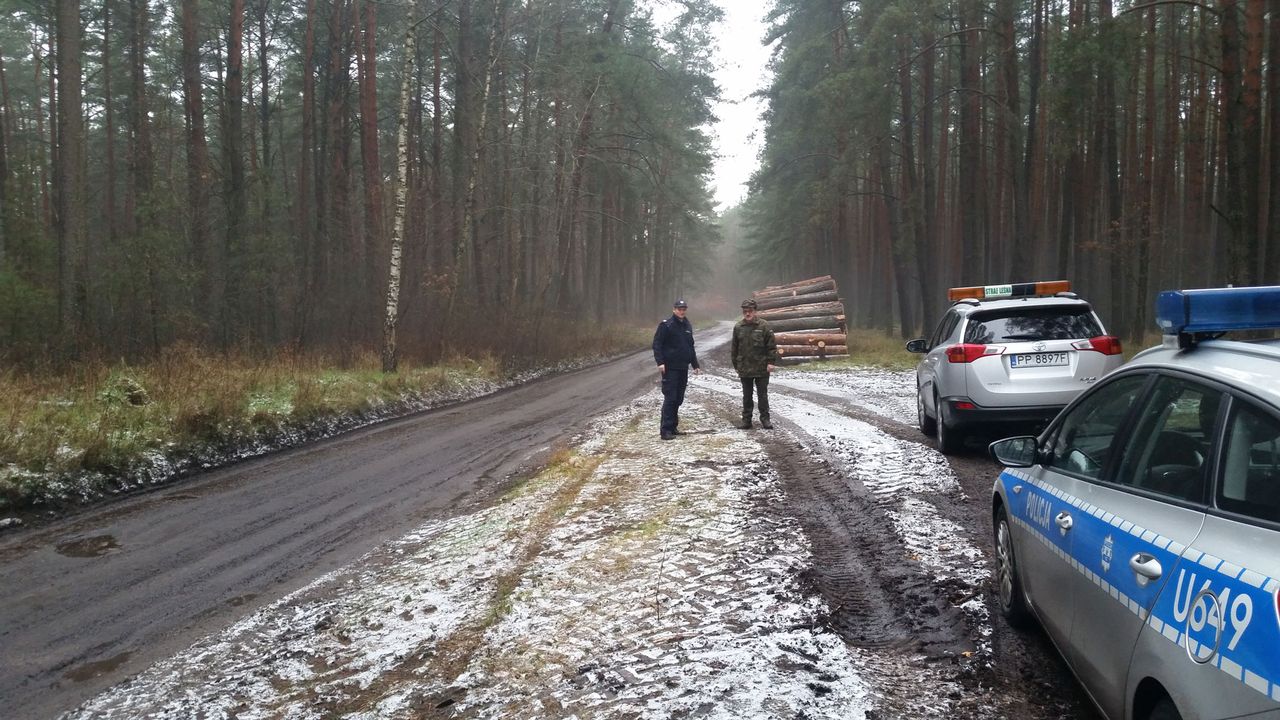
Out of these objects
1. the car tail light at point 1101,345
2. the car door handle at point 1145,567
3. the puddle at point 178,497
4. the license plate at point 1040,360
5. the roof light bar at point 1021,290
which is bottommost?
the puddle at point 178,497

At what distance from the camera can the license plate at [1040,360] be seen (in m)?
9.06

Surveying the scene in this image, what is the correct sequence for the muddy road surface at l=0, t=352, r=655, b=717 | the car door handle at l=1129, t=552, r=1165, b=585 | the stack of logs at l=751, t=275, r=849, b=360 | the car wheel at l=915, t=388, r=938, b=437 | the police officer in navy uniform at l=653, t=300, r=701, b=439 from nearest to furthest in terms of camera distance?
1. the car door handle at l=1129, t=552, r=1165, b=585
2. the muddy road surface at l=0, t=352, r=655, b=717
3. the car wheel at l=915, t=388, r=938, b=437
4. the police officer in navy uniform at l=653, t=300, r=701, b=439
5. the stack of logs at l=751, t=275, r=849, b=360

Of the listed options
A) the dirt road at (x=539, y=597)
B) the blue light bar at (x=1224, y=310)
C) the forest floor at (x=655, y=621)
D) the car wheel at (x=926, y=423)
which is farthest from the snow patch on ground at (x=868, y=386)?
the blue light bar at (x=1224, y=310)

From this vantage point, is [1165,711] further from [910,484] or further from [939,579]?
[910,484]

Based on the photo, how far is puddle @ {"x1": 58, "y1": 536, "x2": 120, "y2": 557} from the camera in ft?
21.6

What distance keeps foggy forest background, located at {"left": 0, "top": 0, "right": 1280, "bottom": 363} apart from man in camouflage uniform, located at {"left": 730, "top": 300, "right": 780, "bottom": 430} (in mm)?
7365

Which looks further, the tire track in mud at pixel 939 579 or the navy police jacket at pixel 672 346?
the navy police jacket at pixel 672 346

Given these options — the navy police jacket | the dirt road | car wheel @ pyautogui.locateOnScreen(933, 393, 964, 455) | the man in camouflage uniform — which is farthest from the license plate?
the navy police jacket

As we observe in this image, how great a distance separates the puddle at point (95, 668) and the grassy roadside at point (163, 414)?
4.29 meters

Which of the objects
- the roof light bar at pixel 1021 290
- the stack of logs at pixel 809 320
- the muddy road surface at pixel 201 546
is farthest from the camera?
the stack of logs at pixel 809 320

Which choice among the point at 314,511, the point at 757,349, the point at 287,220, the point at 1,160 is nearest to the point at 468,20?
the point at 287,220

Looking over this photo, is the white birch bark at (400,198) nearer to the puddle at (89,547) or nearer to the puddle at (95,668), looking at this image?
the puddle at (89,547)

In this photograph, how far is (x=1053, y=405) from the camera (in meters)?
9.05

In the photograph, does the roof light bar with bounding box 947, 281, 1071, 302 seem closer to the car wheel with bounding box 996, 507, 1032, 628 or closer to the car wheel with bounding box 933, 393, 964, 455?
the car wheel with bounding box 933, 393, 964, 455
